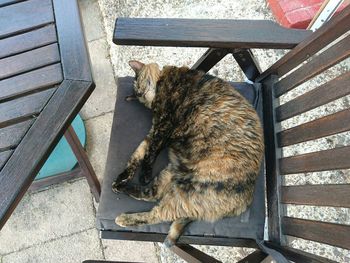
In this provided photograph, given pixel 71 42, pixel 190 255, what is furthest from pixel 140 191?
pixel 71 42

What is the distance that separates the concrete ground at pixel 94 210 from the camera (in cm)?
207

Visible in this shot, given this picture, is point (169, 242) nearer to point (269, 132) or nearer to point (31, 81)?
point (269, 132)

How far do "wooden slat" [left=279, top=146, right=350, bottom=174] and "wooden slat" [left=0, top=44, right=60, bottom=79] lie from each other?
0.89 m

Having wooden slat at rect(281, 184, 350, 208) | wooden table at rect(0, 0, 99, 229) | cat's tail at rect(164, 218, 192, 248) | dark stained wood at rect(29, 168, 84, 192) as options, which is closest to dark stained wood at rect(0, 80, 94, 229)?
wooden table at rect(0, 0, 99, 229)

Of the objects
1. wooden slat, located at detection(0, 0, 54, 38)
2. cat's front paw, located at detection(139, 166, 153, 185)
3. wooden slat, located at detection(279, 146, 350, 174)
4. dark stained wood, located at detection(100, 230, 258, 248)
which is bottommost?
dark stained wood, located at detection(100, 230, 258, 248)

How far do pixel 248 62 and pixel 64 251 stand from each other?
1.32 m

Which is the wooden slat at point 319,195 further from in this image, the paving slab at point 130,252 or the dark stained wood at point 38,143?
the paving slab at point 130,252

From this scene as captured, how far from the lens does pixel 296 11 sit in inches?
A: 99.0

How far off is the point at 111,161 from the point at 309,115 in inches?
49.2

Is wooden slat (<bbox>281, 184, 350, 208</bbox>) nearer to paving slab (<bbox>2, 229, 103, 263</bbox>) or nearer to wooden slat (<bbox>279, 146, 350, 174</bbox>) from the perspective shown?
wooden slat (<bbox>279, 146, 350, 174</bbox>)

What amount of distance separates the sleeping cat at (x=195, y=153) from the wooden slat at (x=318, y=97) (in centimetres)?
13

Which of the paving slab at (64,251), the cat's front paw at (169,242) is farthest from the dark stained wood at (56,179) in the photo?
the cat's front paw at (169,242)

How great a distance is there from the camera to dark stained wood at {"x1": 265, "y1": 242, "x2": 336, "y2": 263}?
118cm

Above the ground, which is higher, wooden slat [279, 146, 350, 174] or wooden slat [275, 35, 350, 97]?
wooden slat [275, 35, 350, 97]
